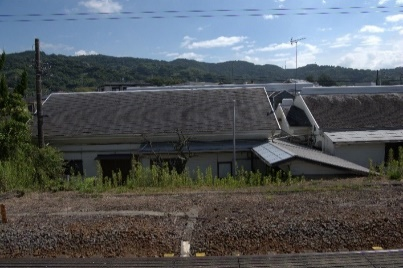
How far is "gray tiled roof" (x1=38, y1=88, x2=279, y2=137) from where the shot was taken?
18.6 metres

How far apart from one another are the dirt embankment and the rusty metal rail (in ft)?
0.63

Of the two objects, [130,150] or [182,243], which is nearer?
[182,243]

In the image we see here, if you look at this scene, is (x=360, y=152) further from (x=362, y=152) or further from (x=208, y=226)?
(x=208, y=226)

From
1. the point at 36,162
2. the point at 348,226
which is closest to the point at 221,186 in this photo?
the point at 348,226

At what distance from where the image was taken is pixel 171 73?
271 feet

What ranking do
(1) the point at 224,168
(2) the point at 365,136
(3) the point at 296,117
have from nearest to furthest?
1. (1) the point at 224,168
2. (2) the point at 365,136
3. (3) the point at 296,117

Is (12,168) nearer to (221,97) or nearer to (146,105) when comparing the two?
(146,105)

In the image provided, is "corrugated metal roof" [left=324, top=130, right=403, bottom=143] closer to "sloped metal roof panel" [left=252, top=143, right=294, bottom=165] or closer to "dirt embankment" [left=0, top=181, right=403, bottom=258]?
"sloped metal roof panel" [left=252, top=143, right=294, bottom=165]

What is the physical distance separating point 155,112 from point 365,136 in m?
10.2

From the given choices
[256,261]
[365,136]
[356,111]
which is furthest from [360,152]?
[256,261]

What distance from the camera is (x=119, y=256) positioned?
5000 millimetres

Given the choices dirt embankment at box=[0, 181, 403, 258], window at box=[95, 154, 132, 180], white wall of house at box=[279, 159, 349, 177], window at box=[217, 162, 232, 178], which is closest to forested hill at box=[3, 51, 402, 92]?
window at box=[95, 154, 132, 180]

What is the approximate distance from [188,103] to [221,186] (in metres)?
11.9

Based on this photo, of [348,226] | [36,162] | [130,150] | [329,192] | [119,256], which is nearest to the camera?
[119,256]
